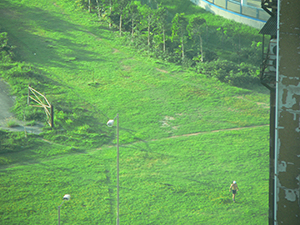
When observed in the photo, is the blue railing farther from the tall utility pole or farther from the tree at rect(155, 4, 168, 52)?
the tall utility pole

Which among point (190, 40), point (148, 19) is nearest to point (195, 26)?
point (190, 40)

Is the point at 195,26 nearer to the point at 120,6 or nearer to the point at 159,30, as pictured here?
the point at 159,30

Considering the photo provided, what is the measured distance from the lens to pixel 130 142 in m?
36.9

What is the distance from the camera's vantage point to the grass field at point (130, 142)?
2855 centimetres

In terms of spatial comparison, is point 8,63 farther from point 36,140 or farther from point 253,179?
point 253,179

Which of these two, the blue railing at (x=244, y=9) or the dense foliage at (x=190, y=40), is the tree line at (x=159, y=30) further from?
the blue railing at (x=244, y=9)

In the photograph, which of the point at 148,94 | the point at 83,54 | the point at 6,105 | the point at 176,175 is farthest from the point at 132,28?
the point at 176,175

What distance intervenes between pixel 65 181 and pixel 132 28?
2864 centimetres

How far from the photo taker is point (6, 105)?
4153 cm

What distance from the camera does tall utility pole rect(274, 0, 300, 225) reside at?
17.8m

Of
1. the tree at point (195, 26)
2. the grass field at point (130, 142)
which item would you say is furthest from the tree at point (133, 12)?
the tree at point (195, 26)

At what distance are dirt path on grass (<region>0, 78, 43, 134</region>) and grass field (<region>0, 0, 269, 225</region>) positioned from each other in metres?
1.00

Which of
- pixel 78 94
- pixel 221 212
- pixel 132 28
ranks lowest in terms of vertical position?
pixel 221 212

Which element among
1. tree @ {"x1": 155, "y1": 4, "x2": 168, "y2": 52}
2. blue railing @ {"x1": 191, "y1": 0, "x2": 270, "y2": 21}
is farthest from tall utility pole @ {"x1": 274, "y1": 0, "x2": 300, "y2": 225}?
blue railing @ {"x1": 191, "y1": 0, "x2": 270, "y2": 21}
